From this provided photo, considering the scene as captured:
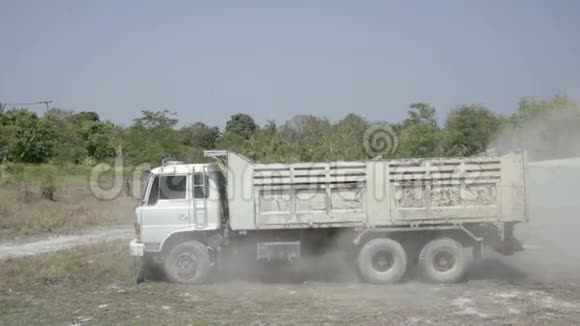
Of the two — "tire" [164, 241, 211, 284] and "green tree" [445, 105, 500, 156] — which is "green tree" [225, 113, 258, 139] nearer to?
"green tree" [445, 105, 500, 156]

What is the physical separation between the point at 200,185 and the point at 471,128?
29.2 meters

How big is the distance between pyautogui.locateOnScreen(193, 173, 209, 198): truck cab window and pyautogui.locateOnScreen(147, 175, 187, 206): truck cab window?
0.22 metres

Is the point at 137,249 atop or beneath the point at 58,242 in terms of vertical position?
atop

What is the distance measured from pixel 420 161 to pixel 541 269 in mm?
3938

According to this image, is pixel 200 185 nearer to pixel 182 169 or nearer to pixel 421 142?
pixel 182 169

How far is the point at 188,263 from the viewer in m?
11.4

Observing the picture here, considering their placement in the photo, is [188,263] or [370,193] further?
[188,263]

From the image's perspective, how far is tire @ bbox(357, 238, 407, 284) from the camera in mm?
11031

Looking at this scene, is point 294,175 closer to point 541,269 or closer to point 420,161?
point 420,161

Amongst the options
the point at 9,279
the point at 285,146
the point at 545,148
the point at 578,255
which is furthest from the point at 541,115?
the point at 9,279

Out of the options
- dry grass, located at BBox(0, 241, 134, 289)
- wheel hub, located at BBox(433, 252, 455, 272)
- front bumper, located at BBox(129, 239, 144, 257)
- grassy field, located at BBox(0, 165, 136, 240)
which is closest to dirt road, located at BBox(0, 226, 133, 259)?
grassy field, located at BBox(0, 165, 136, 240)

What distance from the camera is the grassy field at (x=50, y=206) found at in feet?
71.1

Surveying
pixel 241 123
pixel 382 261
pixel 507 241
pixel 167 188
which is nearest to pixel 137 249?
pixel 167 188

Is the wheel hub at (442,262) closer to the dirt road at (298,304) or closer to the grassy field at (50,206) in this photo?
the dirt road at (298,304)
